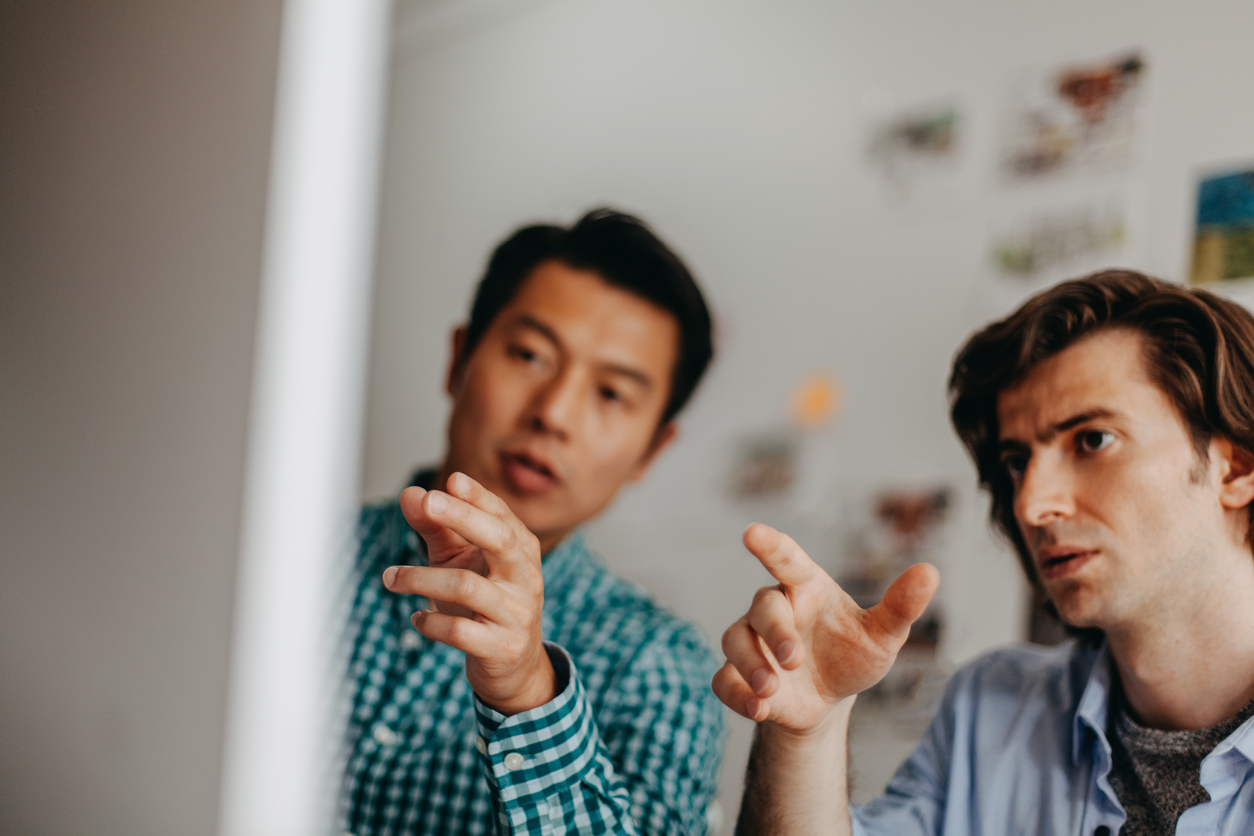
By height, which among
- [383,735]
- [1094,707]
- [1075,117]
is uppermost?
[1075,117]

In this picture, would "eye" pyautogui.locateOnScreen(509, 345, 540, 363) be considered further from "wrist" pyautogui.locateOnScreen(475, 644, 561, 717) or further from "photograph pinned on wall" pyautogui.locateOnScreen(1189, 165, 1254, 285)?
"photograph pinned on wall" pyautogui.locateOnScreen(1189, 165, 1254, 285)

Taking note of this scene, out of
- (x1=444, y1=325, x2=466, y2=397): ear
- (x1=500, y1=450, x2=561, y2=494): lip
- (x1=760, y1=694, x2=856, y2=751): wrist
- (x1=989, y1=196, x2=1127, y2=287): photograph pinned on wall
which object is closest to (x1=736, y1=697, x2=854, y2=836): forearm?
(x1=760, y1=694, x2=856, y2=751): wrist

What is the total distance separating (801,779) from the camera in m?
0.79

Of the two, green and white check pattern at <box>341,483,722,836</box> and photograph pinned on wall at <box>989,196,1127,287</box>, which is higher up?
photograph pinned on wall at <box>989,196,1127,287</box>

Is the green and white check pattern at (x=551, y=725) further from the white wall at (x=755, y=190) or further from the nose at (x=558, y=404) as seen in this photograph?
the white wall at (x=755, y=190)

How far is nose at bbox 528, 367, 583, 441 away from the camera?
3.76 feet

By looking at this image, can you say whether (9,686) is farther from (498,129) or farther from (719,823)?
(498,129)

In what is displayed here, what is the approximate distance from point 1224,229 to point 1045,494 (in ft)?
1.81

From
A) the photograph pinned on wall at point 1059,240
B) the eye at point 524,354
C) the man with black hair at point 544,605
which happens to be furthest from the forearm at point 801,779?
the photograph pinned on wall at point 1059,240

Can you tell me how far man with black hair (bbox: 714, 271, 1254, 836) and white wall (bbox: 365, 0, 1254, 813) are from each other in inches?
14.3

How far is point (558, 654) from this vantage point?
0.78 m

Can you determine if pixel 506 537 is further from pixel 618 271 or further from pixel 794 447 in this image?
pixel 794 447

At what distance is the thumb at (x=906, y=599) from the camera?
25.3 inches

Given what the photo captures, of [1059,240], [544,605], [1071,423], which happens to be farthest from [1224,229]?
[544,605]
